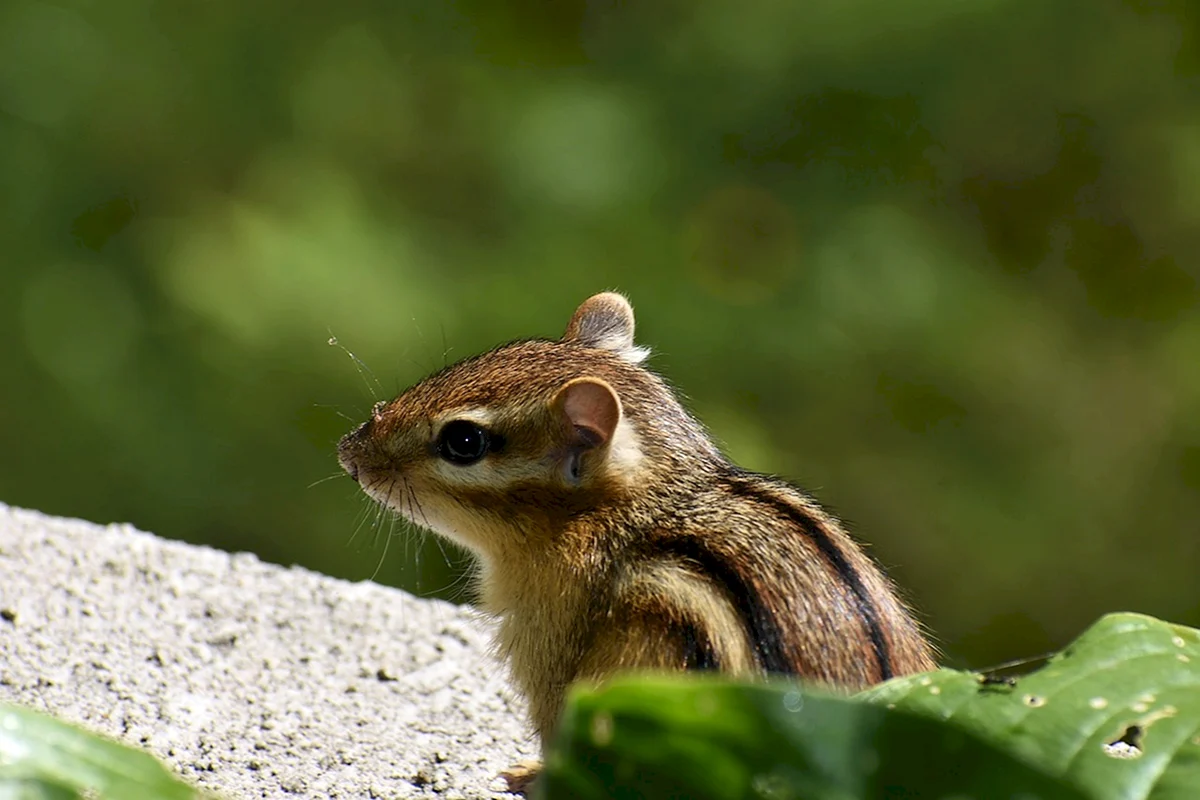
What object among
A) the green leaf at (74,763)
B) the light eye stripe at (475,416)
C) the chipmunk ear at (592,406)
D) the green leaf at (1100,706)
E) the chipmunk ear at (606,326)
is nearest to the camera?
the green leaf at (74,763)

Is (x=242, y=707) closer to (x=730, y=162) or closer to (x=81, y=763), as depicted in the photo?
(x=81, y=763)

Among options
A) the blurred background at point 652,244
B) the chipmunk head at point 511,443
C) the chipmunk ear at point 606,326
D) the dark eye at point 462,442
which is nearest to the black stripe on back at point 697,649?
the chipmunk head at point 511,443

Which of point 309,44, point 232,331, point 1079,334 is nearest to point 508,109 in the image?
point 309,44

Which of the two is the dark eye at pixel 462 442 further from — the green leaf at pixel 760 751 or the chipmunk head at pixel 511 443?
the green leaf at pixel 760 751

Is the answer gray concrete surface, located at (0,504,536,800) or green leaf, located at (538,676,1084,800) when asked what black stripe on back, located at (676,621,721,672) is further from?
green leaf, located at (538,676,1084,800)

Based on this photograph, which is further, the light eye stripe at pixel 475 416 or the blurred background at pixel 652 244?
the blurred background at pixel 652 244

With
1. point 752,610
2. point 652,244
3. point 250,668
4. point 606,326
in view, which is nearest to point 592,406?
point 752,610

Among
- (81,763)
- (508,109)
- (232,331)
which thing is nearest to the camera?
(81,763)
